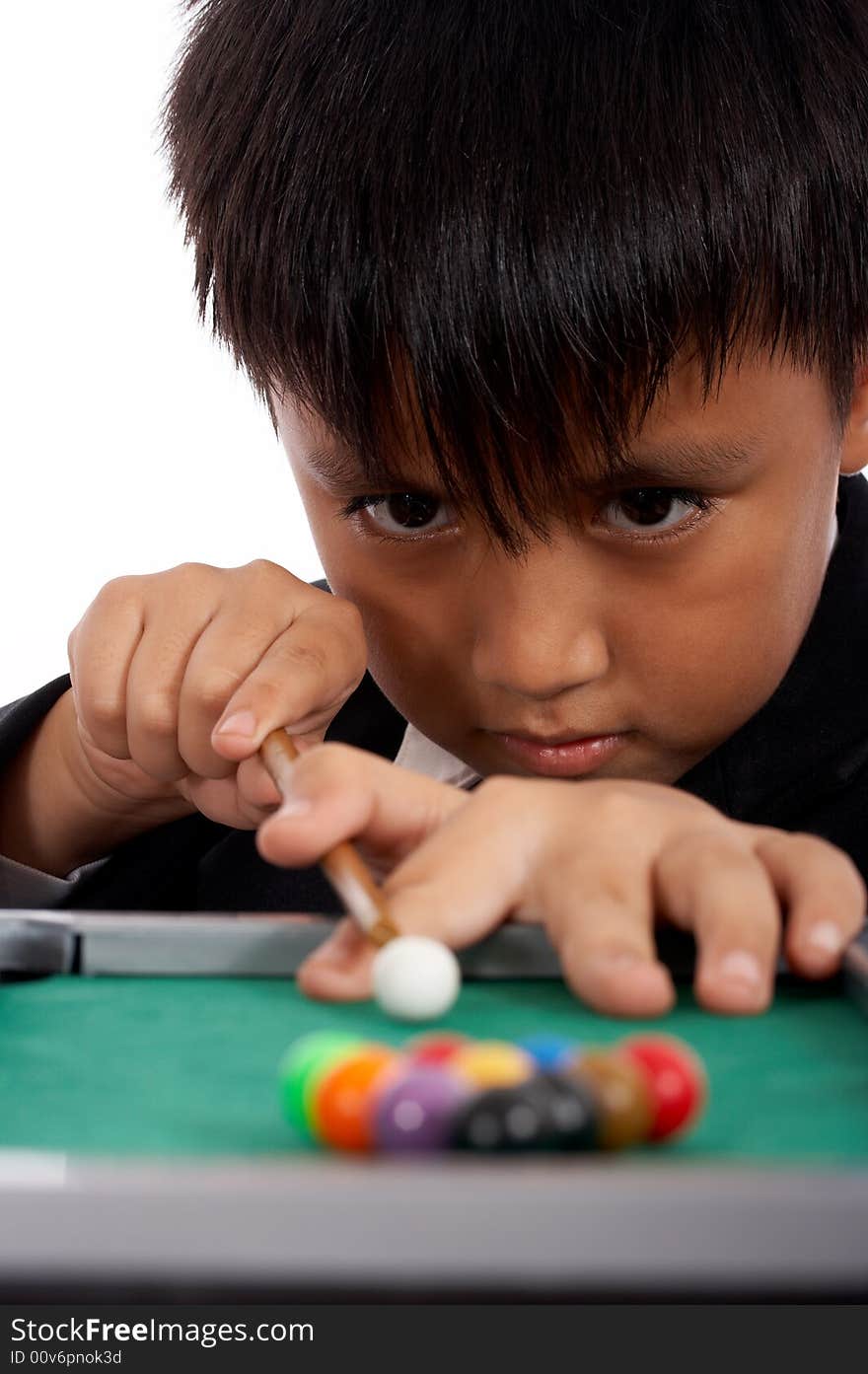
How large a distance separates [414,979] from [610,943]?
0.19 feet

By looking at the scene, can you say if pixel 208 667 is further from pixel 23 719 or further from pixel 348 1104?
pixel 348 1104

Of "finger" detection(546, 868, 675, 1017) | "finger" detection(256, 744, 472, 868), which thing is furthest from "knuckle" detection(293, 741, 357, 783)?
"finger" detection(546, 868, 675, 1017)

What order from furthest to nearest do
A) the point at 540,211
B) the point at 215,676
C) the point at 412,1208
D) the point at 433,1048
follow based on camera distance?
the point at 215,676, the point at 540,211, the point at 433,1048, the point at 412,1208

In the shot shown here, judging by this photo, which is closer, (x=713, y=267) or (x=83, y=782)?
(x=713, y=267)

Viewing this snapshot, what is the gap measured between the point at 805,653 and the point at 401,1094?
603 millimetres

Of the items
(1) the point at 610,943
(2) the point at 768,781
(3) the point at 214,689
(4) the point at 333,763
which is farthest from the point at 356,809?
(2) the point at 768,781

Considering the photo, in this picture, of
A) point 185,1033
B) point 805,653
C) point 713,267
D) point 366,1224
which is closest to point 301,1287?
point 366,1224

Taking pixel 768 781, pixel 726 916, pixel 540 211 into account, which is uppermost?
pixel 540 211

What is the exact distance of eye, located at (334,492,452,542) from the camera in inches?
29.5

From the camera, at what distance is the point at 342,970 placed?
0.47m

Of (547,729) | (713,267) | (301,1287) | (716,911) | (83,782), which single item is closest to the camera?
(301,1287)

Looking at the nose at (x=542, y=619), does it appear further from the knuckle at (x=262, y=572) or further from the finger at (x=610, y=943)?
the finger at (x=610, y=943)

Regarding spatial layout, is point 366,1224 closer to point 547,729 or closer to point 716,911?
Result: point 716,911

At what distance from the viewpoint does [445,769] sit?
0.96 metres
